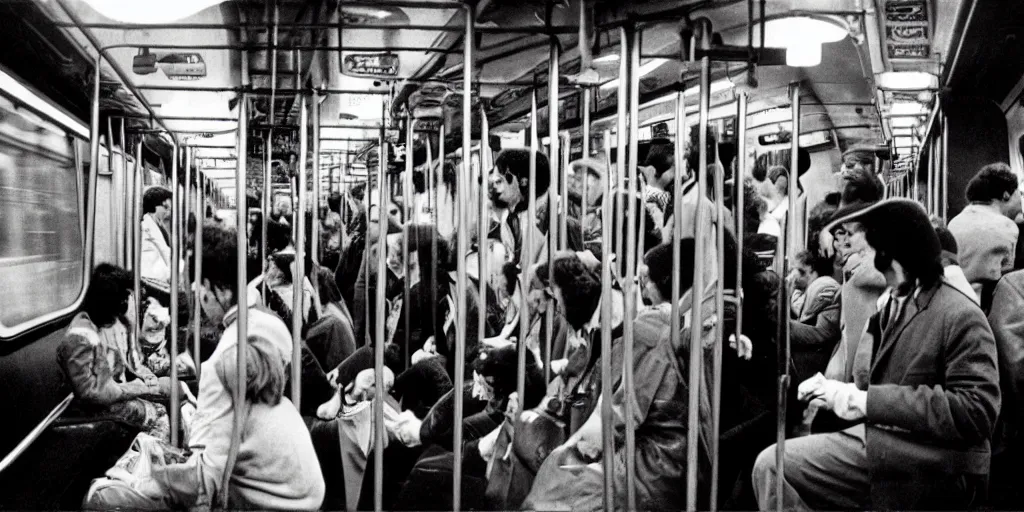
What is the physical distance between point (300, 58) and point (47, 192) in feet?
2.97

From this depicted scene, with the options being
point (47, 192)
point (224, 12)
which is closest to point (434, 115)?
point (224, 12)

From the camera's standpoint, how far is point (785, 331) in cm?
339

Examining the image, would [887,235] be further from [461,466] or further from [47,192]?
[47,192]

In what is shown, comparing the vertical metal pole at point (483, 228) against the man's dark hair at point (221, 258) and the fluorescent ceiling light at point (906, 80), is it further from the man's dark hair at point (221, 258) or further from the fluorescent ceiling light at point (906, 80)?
the fluorescent ceiling light at point (906, 80)

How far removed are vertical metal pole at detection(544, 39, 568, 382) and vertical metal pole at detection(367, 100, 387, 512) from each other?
1.52 feet

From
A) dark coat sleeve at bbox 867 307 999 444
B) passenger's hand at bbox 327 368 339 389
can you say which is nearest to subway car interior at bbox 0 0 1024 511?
passenger's hand at bbox 327 368 339 389

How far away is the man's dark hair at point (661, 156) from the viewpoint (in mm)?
3428

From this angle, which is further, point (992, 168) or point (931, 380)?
point (992, 168)

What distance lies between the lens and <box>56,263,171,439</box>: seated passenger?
342 centimetres

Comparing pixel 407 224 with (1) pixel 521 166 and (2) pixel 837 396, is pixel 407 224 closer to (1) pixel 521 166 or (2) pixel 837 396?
(1) pixel 521 166

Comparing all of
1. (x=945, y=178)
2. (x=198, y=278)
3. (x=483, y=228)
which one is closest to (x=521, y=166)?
(x=483, y=228)

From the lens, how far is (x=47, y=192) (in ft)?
11.5

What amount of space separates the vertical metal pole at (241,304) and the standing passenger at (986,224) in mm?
2098

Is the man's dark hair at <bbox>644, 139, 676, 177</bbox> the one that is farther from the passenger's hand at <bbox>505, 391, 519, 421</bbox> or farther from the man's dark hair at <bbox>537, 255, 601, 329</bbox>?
the passenger's hand at <bbox>505, 391, 519, 421</bbox>
